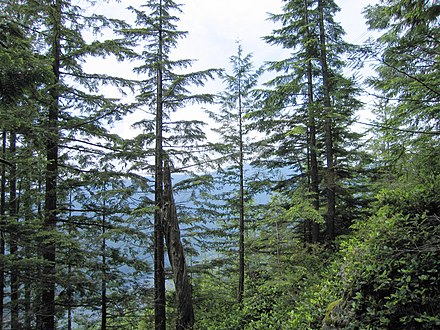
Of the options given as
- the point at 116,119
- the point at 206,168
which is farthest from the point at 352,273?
the point at 116,119

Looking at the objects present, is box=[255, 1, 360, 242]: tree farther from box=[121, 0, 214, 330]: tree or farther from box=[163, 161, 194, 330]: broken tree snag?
box=[163, 161, 194, 330]: broken tree snag

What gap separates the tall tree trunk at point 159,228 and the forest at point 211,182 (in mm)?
67

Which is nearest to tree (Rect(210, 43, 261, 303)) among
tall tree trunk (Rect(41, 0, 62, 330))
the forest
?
the forest

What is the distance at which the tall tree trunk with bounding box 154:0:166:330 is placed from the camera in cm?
866

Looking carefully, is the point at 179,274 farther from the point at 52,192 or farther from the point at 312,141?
the point at 312,141

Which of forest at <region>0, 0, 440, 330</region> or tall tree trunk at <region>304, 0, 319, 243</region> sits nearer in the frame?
forest at <region>0, 0, 440, 330</region>

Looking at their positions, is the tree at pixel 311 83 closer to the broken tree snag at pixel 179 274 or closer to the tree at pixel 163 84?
→ the tree at pixel 163 84

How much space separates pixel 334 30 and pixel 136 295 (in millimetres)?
13971

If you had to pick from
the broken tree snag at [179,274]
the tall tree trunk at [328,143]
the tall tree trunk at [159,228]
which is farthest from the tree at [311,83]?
the broken tree snag at [179,274]

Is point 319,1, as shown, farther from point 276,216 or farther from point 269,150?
point 276,216

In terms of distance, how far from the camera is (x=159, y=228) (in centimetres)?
887

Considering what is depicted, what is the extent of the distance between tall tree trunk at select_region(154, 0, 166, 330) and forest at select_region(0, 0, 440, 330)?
2.6 inches

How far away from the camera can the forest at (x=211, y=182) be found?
4461mm

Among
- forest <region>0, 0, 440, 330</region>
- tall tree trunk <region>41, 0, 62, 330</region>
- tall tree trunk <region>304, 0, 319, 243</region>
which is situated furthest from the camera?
tall tree trunk <region>304, 0, 319, 243</region>
